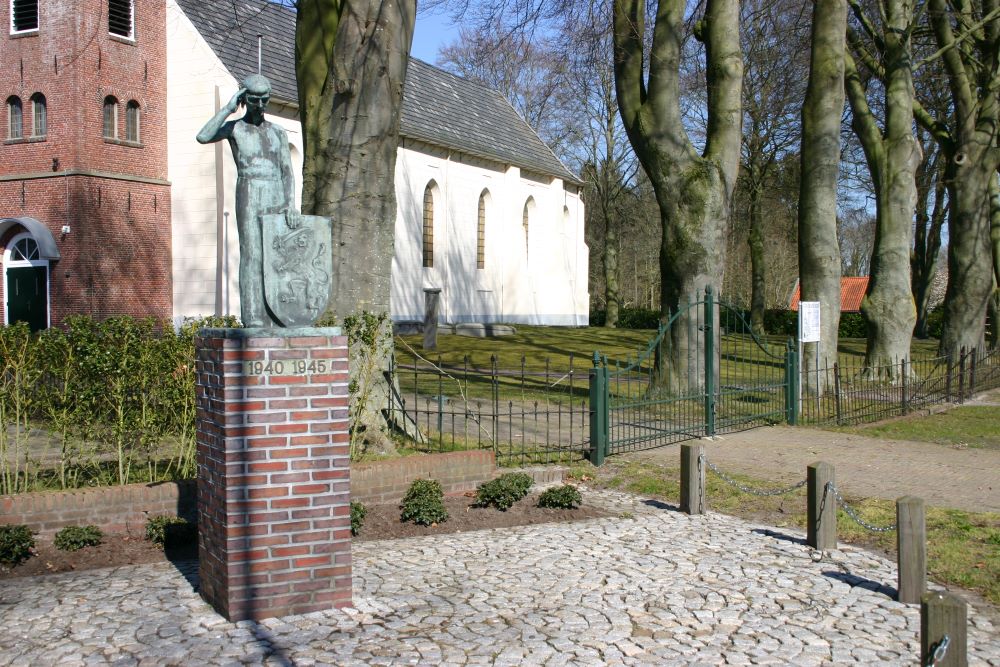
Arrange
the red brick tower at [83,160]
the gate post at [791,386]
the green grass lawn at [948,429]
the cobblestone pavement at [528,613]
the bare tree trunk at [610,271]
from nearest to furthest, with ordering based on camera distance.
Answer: the cobblestone pavement at [528,613], the green grass lawn at [948,429], the gate post at [791,386], the red brick tower at [83,160], the bare tree trunk at [610,271]

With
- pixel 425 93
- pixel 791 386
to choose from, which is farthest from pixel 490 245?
pixel 791 386

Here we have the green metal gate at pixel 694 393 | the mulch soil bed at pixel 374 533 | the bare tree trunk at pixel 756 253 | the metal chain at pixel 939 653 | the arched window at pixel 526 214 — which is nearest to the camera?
the metal chain at pixel 939 653

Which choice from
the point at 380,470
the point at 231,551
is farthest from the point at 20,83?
the point at 231,551

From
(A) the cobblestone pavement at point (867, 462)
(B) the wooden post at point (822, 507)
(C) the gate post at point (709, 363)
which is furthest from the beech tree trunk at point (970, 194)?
(B) the wooden post at point (822, 507)

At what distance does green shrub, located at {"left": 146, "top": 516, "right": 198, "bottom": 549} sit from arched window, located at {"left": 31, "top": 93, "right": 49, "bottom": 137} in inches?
890

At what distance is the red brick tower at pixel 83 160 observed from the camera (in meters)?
25.9

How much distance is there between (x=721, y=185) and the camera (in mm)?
14547

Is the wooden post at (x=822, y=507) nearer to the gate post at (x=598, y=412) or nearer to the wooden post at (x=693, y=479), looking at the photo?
the wooden post at (x=693, y=479)

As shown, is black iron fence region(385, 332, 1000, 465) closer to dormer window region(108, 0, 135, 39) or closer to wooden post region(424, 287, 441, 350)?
wooden post region(424, 287, 441, 350)

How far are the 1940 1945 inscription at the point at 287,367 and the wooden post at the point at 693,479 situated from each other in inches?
157

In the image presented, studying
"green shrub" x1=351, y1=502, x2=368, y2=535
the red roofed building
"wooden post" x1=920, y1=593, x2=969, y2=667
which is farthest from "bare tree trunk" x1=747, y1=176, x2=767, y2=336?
"wooden post" x1=920, y1=593, x2=969, y2=667

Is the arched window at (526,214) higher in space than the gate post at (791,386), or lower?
higher

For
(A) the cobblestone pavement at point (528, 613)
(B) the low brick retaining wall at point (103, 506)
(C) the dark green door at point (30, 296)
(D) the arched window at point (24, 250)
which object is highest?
(D) the arched window at point (24, 250)

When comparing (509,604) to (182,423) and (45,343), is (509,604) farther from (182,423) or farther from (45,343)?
(45,343)
